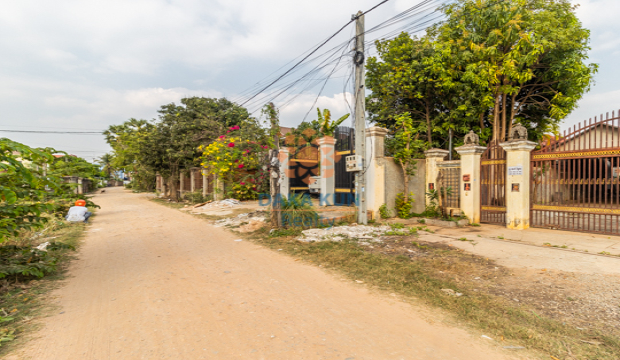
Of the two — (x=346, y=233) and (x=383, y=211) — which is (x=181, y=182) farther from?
(x=346, y=233)

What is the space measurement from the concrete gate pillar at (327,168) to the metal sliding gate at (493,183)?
18.5 feet

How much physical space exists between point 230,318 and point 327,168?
10.1 metres

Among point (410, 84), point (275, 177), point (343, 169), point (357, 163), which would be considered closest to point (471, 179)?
point (357, 163)

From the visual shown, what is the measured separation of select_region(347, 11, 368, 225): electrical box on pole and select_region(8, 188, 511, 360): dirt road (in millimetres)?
4091

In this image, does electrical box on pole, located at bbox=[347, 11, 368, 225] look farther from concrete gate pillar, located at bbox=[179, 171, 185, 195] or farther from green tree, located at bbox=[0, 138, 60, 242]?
concrete gate pillar, located at bbox=[179, 171, 185, 195]

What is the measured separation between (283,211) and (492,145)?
20.6ft

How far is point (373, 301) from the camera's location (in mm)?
3854

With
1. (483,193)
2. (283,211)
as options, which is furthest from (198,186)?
(483,193)

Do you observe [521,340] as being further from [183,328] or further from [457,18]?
[457,18]

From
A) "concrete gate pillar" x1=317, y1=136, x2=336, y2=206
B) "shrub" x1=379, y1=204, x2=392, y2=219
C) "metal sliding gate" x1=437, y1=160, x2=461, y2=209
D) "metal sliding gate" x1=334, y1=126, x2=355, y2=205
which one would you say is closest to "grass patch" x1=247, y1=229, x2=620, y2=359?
"shrub" x1=379, y1=204, x2=392, y2=219

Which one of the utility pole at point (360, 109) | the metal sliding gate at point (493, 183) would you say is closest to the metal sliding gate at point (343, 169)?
the utility pole at point (360, 109)

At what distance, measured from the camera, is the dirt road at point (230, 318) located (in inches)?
108

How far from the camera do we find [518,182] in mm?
8148

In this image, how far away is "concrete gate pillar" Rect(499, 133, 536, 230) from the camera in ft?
26.6
